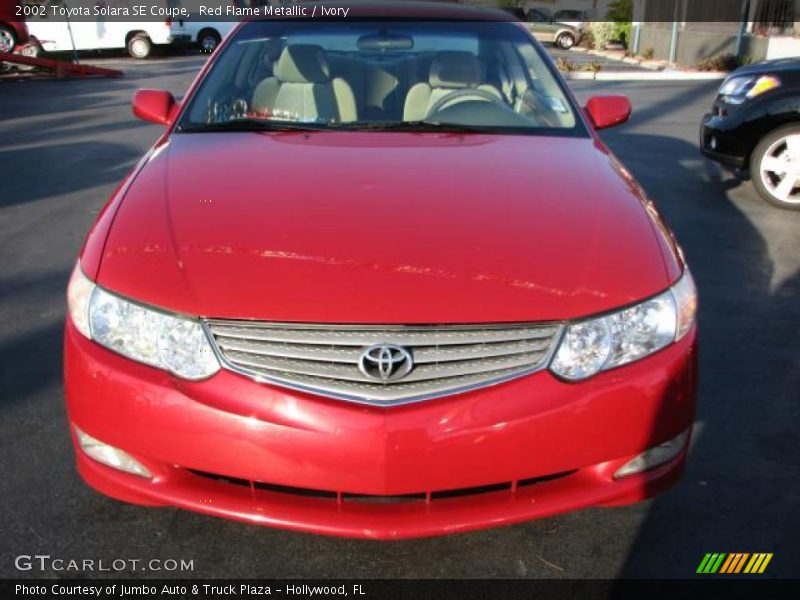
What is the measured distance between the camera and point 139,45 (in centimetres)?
2241

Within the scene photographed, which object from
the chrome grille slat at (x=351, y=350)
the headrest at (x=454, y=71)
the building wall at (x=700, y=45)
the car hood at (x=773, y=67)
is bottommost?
the building wall at (x=700, y=45)

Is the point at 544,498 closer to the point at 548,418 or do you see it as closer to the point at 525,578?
the point at 548,418

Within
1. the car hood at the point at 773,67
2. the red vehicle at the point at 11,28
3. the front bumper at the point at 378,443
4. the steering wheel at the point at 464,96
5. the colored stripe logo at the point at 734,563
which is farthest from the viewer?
the red vehicle at the point at 11,28

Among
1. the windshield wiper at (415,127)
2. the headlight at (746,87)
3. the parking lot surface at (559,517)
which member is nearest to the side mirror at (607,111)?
the windshield wiper at (415,127)

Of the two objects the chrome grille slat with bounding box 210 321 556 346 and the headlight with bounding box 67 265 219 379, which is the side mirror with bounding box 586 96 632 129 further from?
the headlight with bounding box 67 265 219 379

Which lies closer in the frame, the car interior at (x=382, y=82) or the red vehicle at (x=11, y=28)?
the car interior at (x=382, y=82)

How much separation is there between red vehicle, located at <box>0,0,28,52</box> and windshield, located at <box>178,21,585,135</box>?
19644mm

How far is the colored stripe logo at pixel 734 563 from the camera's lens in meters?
2.27

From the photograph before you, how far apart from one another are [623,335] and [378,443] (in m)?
0.70

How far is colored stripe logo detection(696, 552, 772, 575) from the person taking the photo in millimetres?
2266

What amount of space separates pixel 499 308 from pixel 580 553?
0.92 metres

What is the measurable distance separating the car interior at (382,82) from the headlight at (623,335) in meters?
1.33

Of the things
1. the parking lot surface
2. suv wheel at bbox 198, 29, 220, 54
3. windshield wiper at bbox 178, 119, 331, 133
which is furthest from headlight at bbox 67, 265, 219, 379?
suv wheel at bbox 198, 29, 220, 54

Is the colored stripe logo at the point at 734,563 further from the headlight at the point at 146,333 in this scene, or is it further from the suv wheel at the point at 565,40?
the suv wheel at the point at 565,40
